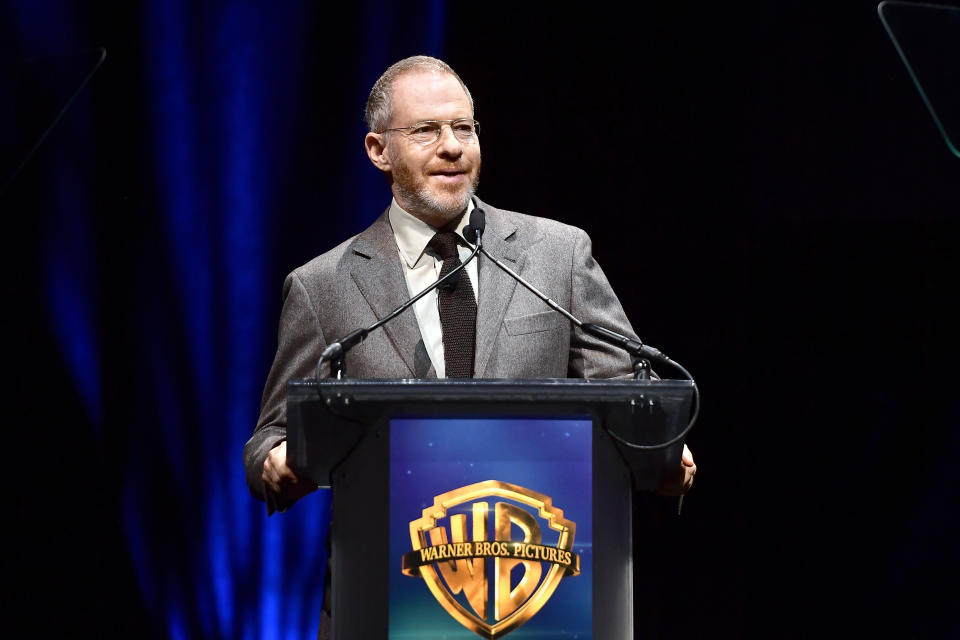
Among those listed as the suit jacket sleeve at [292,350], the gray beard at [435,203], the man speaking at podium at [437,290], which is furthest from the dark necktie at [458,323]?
the suit jacket sleeve at [292,350]

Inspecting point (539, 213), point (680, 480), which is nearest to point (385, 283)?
point (680, 480)

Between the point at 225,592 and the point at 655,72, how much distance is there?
2053mm

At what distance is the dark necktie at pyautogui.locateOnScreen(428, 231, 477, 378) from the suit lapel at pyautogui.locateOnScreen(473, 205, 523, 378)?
0.8 inches

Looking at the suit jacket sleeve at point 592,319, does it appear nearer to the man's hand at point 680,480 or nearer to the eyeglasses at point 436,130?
the eyeglasses at point 436,130

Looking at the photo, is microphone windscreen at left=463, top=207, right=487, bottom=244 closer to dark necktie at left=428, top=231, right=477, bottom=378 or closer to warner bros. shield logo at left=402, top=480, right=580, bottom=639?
dark necktie at left=428, top=231, right=477, bottom=378

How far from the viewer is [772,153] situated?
10.9ft

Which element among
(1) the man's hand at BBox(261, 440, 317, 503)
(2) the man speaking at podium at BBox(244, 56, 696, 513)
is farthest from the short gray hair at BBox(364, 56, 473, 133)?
(1) the man's hand at BBox(261, 440, 317, 503)

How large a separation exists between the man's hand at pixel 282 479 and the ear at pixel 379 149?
2.57 feet

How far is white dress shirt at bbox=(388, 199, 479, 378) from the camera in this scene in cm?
195

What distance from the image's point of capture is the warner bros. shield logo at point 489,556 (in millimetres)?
1325

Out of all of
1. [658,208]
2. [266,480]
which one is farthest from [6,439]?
[658,208]

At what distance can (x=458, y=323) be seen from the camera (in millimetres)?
1939

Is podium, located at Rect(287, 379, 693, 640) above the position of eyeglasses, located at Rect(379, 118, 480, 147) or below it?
below

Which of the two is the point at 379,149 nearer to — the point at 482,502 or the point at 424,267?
the point at 424,267
